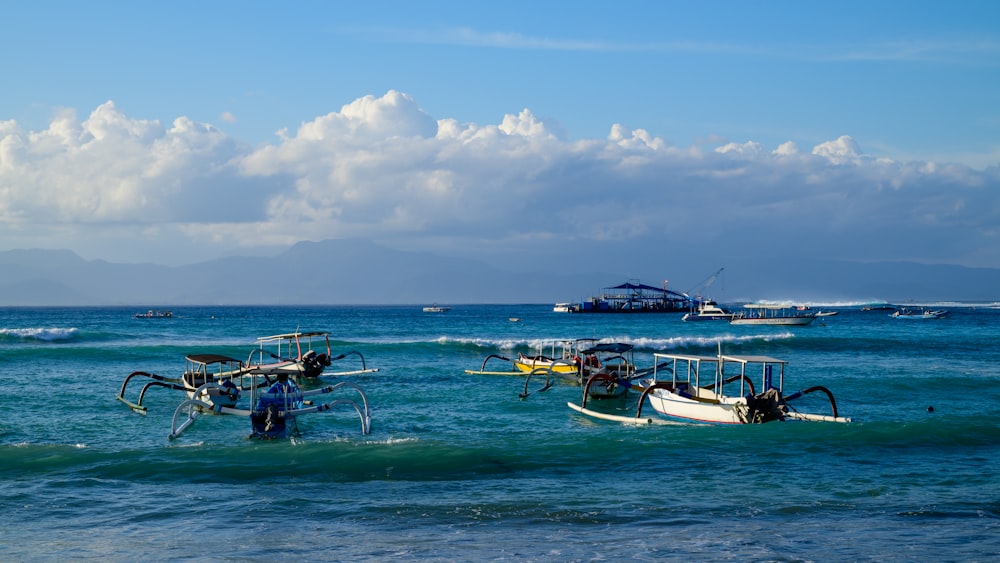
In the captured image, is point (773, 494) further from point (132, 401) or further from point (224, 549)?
point (132, 401)

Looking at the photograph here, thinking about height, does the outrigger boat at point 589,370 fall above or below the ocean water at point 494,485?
above

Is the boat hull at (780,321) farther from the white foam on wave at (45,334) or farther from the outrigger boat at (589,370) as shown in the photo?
the white foam on wave at (45,334)

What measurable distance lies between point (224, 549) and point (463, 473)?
6.85 m

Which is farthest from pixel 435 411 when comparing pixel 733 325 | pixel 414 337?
pixel 733 325

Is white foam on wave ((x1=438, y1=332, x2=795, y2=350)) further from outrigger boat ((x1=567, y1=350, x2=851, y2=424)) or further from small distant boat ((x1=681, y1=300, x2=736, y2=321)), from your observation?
small distant boat ((x1=681, y1=300, x2=736, y2=321))

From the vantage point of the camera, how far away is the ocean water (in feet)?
42.2

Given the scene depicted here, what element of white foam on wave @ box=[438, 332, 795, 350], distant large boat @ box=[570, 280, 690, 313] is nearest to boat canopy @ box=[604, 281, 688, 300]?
distant large boat @ box=[570, 280, 690, 313]

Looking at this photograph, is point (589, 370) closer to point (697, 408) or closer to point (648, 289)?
point (697, 408)

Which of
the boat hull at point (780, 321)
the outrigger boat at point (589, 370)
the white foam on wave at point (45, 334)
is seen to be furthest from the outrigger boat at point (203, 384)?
the boat hull at point (780, 321)

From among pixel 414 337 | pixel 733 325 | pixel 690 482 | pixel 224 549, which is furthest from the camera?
pixel 733 325

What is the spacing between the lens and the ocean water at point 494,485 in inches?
506

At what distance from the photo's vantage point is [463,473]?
1869 cm

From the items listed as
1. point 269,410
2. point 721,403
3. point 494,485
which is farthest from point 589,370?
point 494,485

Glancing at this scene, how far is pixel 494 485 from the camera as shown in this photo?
17266 millimetres
